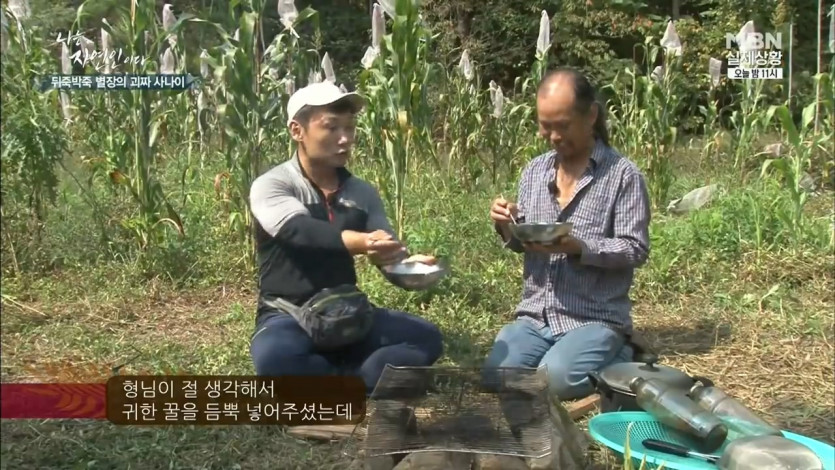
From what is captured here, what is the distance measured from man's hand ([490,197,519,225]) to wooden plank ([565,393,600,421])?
2.08 feet

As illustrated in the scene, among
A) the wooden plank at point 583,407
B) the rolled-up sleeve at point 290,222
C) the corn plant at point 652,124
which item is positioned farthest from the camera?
the corn plant at point 652,124

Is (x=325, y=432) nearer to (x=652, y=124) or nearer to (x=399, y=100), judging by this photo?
(x=399, y=100)

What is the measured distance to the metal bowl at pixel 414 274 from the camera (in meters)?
2.47

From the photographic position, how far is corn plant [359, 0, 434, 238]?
2818 mm

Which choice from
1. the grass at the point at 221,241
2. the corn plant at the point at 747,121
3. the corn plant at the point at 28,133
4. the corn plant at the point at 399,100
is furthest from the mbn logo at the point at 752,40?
the corn plant at the point at 28,133

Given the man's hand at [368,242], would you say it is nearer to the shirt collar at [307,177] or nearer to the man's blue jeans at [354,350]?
the shirt collar at [307,177]

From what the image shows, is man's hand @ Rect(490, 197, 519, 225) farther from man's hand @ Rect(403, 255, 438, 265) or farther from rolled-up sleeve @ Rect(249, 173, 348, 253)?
rolled-up sleeve @ Rect(249, 173, 348, 253)

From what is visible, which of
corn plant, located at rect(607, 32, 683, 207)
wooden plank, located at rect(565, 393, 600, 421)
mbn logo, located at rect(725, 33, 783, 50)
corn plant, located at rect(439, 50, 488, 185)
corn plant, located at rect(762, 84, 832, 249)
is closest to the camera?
wooden plank, located at rect(565, 393, 600, 421)

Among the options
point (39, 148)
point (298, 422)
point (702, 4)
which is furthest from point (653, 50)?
point (39, 148)

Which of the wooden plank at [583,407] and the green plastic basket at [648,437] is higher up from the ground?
the green plastic basket at [648,437]

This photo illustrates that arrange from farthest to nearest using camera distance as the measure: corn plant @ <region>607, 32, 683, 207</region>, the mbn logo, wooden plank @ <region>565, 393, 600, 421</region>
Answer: corn plant @ <region>607, 32, 683, 207</region>, the mbn logo, wooden plank @ <region>565, 393, 600, 421</region>

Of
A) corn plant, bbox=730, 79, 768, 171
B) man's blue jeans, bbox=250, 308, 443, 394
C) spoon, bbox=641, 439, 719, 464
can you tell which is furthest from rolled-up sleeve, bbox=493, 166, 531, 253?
corn plant, bbox=730, 79, 768, 171

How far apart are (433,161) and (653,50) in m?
0.86

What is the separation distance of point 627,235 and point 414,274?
2.53 feet
